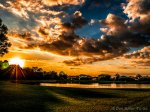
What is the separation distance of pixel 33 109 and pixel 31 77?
172578 millimetres

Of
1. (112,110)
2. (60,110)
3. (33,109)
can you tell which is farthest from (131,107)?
(33,109)

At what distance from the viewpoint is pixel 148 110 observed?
74.1 feet

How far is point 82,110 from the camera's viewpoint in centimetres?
2475

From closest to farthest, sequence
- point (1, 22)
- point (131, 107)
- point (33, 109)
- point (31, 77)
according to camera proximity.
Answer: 1. point (131, 107)
2. point (33, 109)
3. point (1, 22)
4. point (31, 77)

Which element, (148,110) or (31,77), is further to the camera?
(31,77)

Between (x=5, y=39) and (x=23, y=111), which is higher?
(x=5, y=39)

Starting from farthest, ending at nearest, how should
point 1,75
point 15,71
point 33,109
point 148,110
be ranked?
point 15,71, point 1,75, point 33,109, point 148,110

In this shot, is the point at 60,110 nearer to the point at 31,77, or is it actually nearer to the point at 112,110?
the point at 112,110

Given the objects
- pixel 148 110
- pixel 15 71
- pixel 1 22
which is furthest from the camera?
pixel 15 71

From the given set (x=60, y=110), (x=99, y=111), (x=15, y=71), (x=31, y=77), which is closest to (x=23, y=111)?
(x=60, y=110)

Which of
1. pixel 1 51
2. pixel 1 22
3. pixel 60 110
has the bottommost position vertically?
pixel 60 110

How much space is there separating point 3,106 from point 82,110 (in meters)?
8.96

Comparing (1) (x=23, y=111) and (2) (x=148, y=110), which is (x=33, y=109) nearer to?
(1) (x=23, y=111)

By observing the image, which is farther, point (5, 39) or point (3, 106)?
point (5, 39)
